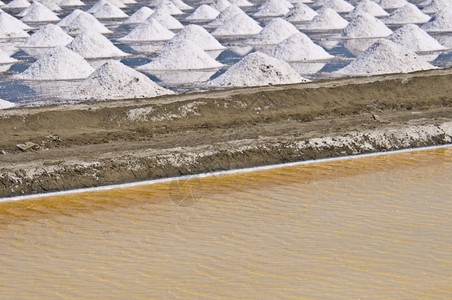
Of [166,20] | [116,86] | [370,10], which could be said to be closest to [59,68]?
[116,86]

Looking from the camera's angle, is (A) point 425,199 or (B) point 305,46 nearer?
(A) point 425,199

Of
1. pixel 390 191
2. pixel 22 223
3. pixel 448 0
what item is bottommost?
pixel 448 0

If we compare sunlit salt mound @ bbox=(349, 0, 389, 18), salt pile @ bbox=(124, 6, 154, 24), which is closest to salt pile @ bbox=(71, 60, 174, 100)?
salt pile @ bbox=(124, 6, 154, 24)

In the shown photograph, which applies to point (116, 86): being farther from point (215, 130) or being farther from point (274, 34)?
point (274, 34)

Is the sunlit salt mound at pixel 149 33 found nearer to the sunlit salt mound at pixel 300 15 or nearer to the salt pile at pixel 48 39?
the salt pile at pixel 48 39

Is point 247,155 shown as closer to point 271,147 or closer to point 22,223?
point 271,147

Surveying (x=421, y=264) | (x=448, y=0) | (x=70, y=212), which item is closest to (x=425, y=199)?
(x=421, y=264)

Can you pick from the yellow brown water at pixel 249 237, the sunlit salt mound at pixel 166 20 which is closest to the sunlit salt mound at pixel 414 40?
the sunlit salt mound at pixel 166 20
